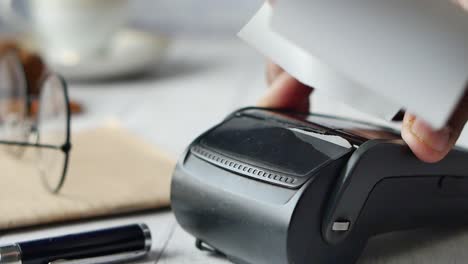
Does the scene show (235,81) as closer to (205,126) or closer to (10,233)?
(205,126)

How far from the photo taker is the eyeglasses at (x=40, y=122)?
73 centimetres

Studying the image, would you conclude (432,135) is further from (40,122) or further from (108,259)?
(40,122)

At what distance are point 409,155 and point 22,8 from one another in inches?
51.6

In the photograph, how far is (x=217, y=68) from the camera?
1500mm

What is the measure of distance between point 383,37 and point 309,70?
0.10m

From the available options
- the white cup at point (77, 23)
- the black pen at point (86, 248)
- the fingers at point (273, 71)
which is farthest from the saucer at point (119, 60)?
the black pen at point (86, 248)

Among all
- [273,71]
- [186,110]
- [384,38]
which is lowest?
[186,110]

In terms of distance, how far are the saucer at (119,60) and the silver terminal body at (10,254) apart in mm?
791

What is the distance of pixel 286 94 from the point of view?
27.5 inches

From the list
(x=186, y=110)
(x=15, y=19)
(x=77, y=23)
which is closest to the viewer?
(x=186, y=110)

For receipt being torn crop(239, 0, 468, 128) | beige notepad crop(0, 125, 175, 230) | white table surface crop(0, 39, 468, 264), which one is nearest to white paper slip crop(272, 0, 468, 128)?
receipt being torn crop(239, 0, 468, 128)

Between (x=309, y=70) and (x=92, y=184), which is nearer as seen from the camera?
(x=309, y=70)

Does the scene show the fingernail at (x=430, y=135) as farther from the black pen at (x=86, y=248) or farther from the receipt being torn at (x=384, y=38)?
the black pen at (x=86, y=248)

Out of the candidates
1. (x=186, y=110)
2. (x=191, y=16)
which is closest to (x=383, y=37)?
(x=186, y=110)
